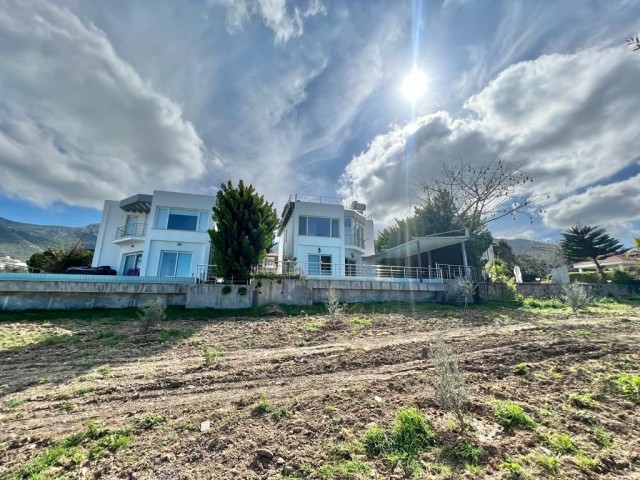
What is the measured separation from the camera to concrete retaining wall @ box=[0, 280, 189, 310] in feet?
41.2

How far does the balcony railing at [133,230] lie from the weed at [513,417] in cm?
2191

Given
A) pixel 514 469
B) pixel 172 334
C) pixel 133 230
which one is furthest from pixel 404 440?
Result: pixel 133 230

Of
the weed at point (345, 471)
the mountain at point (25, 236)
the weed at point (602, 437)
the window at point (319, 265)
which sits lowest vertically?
the weed at point (345, 471)

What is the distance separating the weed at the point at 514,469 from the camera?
2.65 metres

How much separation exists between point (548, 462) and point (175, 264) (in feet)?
66.5

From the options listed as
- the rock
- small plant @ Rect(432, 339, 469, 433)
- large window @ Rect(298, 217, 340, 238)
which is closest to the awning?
large window @ Rect(298, 217, 340, 238)

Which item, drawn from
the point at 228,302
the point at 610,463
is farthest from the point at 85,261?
the point at 610,463

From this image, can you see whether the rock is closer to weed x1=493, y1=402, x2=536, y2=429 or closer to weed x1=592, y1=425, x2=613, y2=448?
weed x1=493, y1=402, x2=536, y2=429

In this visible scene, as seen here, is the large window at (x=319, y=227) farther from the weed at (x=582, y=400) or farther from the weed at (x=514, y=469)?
the weed at (x=514, y=469)

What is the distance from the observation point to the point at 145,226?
20641mm

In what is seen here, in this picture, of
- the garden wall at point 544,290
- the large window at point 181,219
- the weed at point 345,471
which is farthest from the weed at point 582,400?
the large window at point 181,219

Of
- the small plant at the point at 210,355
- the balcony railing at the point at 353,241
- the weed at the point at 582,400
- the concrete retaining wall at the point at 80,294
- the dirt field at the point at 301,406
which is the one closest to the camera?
the dirt field at the point at 301,406

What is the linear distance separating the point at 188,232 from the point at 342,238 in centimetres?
1112

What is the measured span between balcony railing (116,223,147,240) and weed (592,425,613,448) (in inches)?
897
